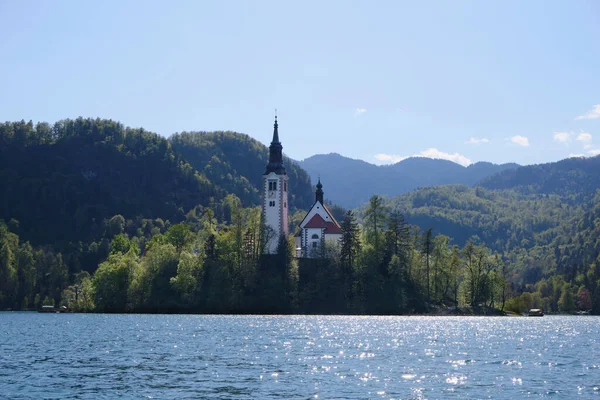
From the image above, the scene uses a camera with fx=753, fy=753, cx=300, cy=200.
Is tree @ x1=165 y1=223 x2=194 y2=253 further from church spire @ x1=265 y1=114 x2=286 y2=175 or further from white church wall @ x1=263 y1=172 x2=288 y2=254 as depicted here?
church spire @ x1=265 y1=114 x2=286 y2=175

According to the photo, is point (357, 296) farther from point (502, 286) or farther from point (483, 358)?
point (483, 358)

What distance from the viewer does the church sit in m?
144

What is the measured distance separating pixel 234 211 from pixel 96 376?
302 ft

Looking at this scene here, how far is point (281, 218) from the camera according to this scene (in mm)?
147250

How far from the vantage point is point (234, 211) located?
134875 mm

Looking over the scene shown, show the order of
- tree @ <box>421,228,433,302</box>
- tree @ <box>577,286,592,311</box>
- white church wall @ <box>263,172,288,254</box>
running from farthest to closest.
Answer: tree @ <box>577,286,592,311</box> < white church wall @ <box>263,172,288,254</box> < tree @ <box>421,228,433,302</box>

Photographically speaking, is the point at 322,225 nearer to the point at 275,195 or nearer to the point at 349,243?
the point at 275,195

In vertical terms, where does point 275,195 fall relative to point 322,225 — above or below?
above

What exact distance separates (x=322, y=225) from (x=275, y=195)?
12593 mm

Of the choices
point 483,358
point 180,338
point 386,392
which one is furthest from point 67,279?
point 386,392

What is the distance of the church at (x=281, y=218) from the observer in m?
144

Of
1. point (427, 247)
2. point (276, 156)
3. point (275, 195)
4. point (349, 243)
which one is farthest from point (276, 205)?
point (427, 247)

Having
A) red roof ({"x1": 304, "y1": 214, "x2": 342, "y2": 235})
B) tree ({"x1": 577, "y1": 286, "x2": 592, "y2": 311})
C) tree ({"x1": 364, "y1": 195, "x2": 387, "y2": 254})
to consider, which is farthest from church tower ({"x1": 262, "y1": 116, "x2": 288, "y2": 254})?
tree ({"x1": 577, "y1": 286, "x2": 592, "y2": 311})

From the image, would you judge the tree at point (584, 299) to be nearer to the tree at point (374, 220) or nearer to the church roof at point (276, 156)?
the tree at point (374, 220)
